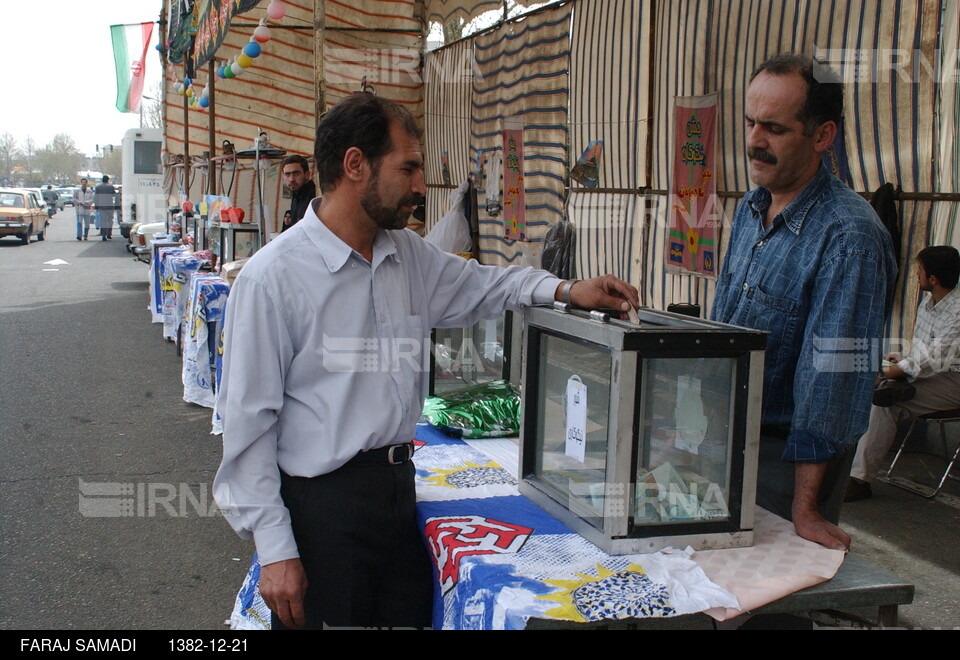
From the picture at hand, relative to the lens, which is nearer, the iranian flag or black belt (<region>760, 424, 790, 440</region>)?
black belt (<region>760, 424, 790, 440</region>)

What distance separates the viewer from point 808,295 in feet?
6.55

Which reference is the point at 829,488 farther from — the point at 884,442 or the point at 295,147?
the point at 295,147

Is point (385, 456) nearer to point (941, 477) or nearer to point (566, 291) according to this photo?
point (566, 291)

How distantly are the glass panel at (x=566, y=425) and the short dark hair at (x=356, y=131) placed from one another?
63 cm

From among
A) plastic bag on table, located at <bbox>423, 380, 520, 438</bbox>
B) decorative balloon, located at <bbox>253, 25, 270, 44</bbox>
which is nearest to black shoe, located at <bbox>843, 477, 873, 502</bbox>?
plastic bag on table, located at <bbox>423, 380, 520, 438</bbox>

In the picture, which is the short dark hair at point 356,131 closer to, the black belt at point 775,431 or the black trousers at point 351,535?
the black trousers at point 351,535

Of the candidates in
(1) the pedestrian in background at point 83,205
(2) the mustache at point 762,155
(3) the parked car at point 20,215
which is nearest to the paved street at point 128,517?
(2) the mustache at point 762,155

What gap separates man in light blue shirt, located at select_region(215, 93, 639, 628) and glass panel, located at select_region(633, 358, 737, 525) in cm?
27

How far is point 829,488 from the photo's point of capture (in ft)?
6.82

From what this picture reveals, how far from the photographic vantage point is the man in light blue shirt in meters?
1.90

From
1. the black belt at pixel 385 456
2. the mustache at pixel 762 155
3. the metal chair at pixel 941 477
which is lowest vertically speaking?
the metal chair at pixel 941 477

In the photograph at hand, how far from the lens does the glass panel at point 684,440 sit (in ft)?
6.03

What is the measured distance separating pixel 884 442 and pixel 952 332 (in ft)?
2.62

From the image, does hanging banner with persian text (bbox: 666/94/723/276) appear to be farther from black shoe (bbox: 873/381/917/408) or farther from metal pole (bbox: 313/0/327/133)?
metal pole (bbox: 313/0/327/133)
